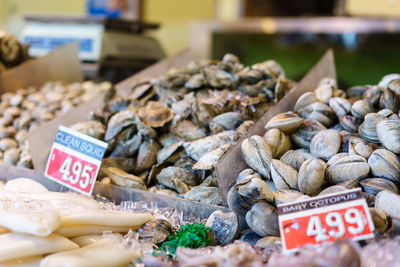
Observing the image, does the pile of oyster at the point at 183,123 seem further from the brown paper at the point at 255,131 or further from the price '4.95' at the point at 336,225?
the price '4.95' at the point at 336,225

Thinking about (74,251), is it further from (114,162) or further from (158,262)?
(114,162)

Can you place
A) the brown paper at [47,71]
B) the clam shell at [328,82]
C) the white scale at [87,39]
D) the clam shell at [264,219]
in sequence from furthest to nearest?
1. the white scale at [87,39]
2. the brown paper at [47,71]
3. the clam shell at [328,82]
4. the clam shell at [264,219]

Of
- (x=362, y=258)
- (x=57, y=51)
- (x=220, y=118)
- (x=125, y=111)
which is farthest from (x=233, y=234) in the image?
(x=57, y=51)

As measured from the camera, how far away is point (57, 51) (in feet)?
9.28

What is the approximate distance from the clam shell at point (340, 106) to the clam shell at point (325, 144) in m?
0.19

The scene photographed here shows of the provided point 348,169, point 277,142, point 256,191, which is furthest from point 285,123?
point 256,191

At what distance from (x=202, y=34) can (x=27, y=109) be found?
6.96 ft

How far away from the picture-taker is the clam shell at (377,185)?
1223 millimetres

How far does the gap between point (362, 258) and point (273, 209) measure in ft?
1.01

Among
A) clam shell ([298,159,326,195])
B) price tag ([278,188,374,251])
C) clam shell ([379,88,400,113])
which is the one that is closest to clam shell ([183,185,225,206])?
clam shell ([298,159,326,195])

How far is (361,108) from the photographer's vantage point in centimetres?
153

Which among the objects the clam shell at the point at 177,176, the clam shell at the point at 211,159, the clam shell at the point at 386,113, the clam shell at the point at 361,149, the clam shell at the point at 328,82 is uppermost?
the clam shell at the point at 328,82

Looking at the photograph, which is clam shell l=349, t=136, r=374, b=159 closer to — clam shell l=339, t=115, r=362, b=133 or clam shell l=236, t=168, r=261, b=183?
clam shell l=339, t=115, r=362, b=133

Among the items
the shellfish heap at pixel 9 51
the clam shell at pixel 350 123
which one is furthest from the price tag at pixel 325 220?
the shellfish heap at pixel 9 51
